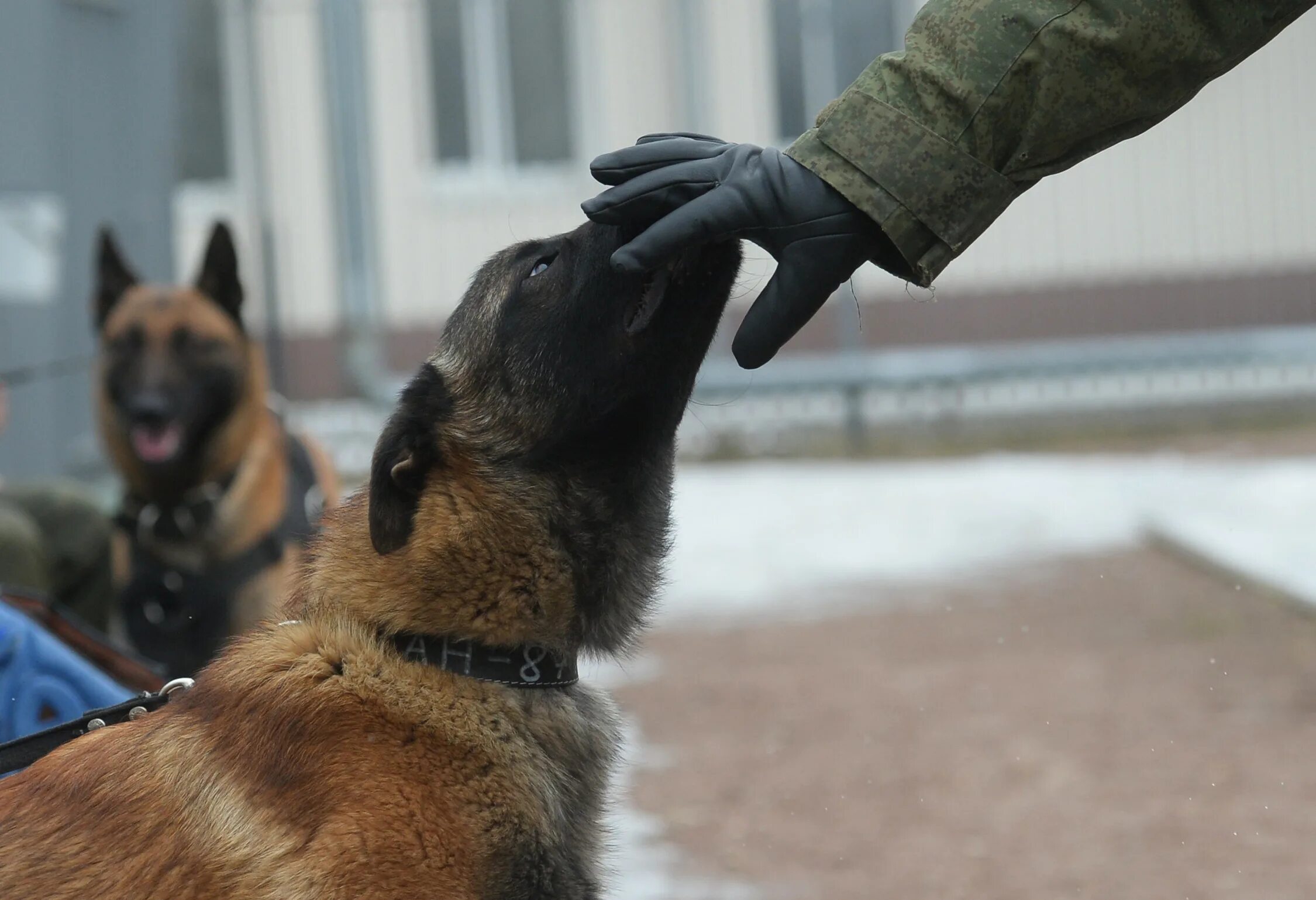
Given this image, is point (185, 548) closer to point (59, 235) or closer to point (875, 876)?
point (59, 235)

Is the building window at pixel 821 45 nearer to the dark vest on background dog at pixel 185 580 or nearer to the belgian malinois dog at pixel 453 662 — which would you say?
the dark vest on background dog at pixel 185 580

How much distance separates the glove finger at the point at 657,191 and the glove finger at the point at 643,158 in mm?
11

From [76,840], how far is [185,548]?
3454mm

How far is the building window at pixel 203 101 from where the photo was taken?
1199cm

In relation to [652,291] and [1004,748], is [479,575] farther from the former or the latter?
[1004,748]

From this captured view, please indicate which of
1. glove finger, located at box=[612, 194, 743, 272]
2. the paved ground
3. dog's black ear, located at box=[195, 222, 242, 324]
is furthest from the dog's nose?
glove finger, located at box=[612, 194, 743, 272]

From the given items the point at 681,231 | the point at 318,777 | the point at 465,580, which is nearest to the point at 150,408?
the point at 465,580

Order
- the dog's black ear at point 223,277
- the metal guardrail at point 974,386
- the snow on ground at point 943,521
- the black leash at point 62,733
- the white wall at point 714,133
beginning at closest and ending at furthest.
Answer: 1. the black leash at point 62,733
2. the dog's black ear at point 223,277
3. the snow on ground at point 943,521
4. the metal guardrail at point 974,386
5. the white wall at point 714,133

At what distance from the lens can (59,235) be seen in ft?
22.1

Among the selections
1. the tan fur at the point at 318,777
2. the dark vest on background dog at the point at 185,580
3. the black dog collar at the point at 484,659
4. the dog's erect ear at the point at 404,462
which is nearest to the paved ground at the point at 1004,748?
the dark vest on background dog at the point at 185,580

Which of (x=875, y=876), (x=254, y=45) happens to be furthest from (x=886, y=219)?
(x=254, y=45)

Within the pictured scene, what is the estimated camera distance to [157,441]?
5.64m

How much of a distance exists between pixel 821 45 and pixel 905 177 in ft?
35.6

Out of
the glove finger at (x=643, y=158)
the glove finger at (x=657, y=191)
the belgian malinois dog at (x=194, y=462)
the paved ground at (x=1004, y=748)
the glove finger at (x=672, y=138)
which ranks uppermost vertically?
the glove finger at (x=672, y=138)
